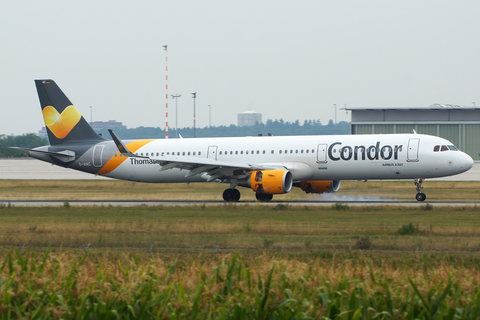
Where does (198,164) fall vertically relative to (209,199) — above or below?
above

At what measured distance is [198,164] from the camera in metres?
34.0

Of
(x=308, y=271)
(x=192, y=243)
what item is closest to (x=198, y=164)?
(x=192, y=243)

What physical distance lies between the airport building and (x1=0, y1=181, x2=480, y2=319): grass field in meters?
50.3

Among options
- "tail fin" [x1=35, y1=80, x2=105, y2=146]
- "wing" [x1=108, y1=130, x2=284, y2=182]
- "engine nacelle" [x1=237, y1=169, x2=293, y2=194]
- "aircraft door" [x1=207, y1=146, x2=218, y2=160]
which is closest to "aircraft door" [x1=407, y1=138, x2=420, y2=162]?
"engine nacelle" [x1=237, y1=169, x2=293, y2=194]

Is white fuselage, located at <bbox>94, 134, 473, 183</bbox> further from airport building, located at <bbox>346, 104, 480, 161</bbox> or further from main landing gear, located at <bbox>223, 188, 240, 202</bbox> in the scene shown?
airport building, located at <bbox>346, 104, 480, 161</bbox>

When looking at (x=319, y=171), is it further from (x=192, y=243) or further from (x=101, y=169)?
(x=192, y=243)

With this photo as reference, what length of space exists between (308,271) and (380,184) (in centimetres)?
4077

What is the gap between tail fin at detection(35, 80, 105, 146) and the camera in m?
39.1

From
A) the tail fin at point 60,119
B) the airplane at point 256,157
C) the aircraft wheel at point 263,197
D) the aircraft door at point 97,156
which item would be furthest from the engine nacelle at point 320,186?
the tail fin at point 60,119

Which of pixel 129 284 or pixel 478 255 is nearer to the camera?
pixel 129 284

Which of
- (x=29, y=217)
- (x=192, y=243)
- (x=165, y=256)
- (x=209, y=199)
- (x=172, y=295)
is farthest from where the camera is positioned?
(x=209, y=199)

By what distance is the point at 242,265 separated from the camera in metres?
10.2

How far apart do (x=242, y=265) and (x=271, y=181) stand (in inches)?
874

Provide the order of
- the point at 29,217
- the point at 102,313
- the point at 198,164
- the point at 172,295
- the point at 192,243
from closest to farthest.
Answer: the point at 102,313 → the point at 172,295 → the point at 192,243 → the point at 29,217 → the point at 198,164
